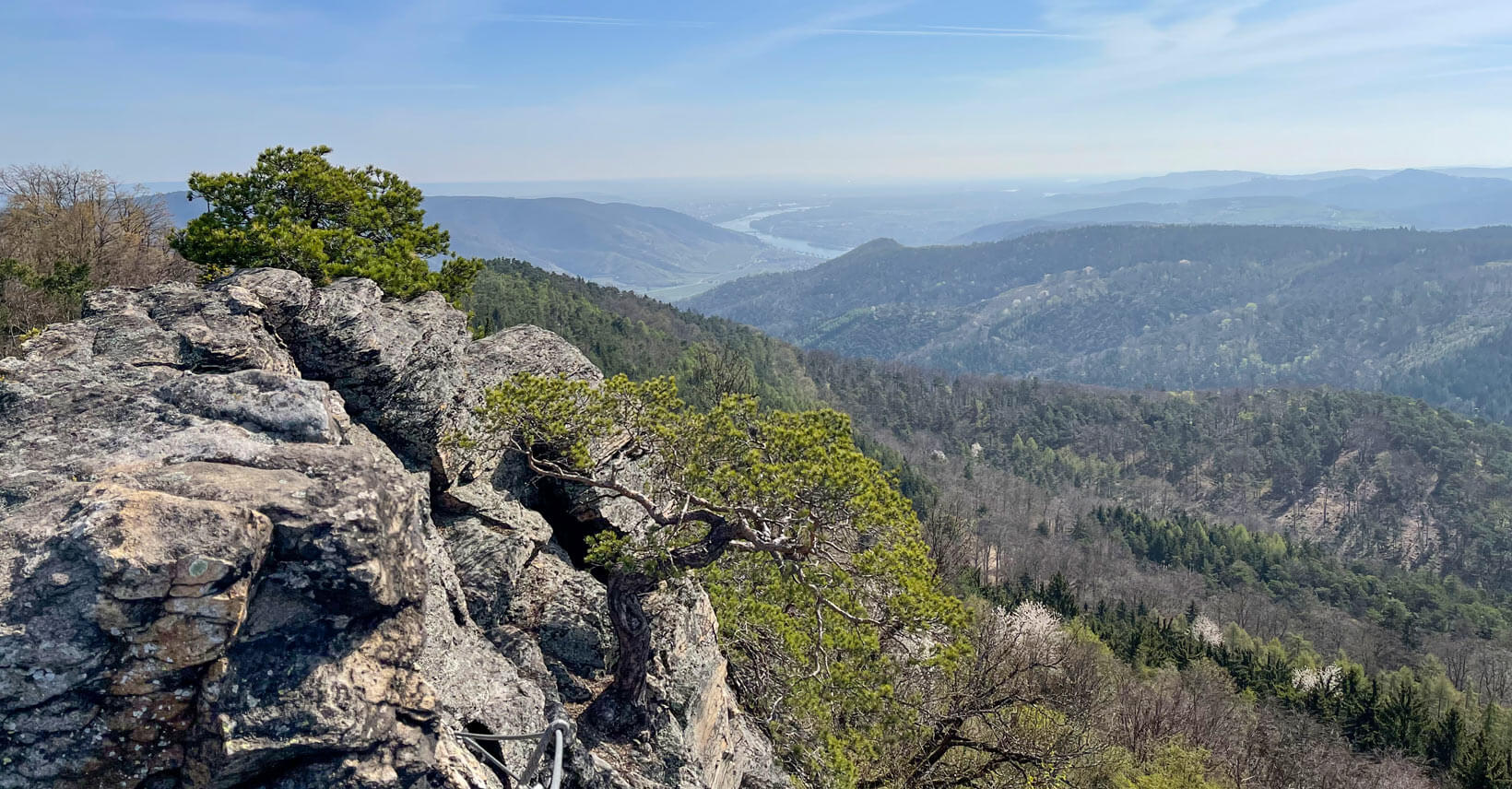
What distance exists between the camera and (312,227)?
58.9ft

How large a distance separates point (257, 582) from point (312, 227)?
14.2 m

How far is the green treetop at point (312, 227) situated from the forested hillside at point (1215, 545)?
43.6 ft

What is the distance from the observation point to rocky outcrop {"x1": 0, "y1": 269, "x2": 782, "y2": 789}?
610 centimetres

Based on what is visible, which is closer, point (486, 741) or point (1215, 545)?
point (486, 741)

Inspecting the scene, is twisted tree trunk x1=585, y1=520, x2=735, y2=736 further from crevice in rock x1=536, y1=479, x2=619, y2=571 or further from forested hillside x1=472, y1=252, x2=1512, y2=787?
forested hillside x1=472, y1=252, x2=1512, y2=787

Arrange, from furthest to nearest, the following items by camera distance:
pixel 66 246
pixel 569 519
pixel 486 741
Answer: pixel 66 246, pixel 569 519, pixel 486 741

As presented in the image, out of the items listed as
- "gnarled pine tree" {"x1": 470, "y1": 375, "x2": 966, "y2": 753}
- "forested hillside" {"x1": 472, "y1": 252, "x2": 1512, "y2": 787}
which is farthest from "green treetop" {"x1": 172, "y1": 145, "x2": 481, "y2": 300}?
"forested hillside" {"x1": 472, "y1": 252, "x2": 1512, "y2": 787}

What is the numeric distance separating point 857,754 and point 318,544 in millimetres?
12847

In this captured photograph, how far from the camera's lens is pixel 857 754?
52.2ft

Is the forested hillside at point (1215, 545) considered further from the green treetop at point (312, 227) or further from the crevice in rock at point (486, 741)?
the green treetop at point (312, 227)

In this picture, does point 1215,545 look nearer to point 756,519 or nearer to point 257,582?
point 756,519

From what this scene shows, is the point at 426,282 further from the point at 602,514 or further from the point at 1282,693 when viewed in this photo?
the point at 1282,693

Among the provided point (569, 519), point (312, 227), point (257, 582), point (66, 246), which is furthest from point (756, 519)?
point (66, 246)

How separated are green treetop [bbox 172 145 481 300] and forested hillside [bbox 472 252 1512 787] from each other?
13290mm
